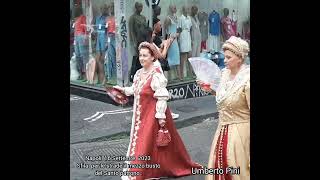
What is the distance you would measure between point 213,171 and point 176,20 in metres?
1.02

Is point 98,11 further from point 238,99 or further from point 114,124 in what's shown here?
point 238,99

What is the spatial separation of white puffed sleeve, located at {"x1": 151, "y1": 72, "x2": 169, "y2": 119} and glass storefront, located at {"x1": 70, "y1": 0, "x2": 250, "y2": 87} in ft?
0.20

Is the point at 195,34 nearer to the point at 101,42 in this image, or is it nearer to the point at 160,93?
the point at 160,93

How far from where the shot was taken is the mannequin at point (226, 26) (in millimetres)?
3564

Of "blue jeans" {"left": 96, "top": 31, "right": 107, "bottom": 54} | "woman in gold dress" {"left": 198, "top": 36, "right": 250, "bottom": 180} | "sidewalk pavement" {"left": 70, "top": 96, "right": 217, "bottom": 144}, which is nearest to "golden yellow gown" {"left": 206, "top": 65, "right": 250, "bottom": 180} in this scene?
"woman in gold dress" {"left": 198, "top": 36, "right": 250, "bottom": 180}

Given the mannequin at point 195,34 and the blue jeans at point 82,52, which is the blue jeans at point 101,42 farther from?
the mannequin at point 195,34

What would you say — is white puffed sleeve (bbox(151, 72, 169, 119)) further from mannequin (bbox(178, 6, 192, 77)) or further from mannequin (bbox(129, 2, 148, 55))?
mannequin (bbox(129, 2, 148, 55))

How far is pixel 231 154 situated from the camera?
3541 mm

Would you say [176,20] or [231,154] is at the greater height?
[176,20]

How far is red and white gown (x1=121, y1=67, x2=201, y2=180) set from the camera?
3.58 metres

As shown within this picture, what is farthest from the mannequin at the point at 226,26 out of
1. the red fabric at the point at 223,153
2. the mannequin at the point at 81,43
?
the mannequin at the point at 81,43

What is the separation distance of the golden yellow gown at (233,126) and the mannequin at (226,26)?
23 centimetres

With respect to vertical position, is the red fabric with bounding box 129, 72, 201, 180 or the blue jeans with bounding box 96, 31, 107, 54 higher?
the blue jeans with bounding box 96, 31, 107, 54

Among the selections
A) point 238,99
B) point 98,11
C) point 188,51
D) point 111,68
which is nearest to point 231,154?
point 238,99
